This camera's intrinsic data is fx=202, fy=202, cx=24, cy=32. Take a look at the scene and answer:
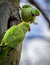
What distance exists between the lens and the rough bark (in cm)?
48

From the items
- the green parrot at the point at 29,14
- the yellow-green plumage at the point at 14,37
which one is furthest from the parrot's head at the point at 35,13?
the yellow-green plumage at the point at 14,37

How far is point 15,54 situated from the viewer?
502 mm

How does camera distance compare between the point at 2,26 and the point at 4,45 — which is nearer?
the point at 4,45

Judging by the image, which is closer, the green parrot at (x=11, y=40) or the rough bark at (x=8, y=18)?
the green parrot at (x=11, y=40)

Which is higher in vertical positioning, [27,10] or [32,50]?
[27,10]

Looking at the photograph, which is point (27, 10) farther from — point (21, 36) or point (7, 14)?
point (21, 36)

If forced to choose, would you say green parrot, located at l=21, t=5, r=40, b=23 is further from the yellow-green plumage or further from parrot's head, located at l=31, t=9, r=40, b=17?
the yellow-green plumage

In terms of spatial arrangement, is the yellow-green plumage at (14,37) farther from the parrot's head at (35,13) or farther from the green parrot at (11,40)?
the parrot's head at (35,13)

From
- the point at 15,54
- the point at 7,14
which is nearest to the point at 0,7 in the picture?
the point at 7,14

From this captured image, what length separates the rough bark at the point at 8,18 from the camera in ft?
1.57

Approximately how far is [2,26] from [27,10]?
84mm

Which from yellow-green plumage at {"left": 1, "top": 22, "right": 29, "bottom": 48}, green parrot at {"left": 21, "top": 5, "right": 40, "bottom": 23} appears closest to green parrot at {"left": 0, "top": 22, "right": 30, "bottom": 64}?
yellow-green plumage at {"left": 1, "top": 22, "right": 29, "bottom": 48}

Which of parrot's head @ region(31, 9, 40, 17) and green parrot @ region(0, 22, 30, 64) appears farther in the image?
parrot's head @ region(31, 9, 40, 17)

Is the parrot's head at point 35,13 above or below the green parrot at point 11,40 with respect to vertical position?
above
